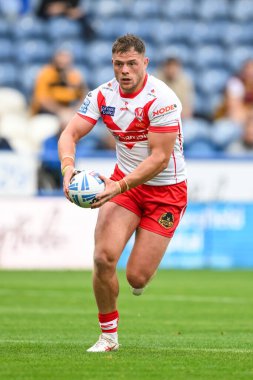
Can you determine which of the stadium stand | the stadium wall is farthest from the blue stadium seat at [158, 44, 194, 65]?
the stadium wall

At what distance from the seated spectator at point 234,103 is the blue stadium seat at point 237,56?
8.28ft

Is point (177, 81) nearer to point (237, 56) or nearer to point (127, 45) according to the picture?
point (237, 56)

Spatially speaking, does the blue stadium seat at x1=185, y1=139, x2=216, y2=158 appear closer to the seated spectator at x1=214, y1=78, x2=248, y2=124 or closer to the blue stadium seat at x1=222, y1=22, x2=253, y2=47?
the seated spectator at x1=214, y1=78, x2=248, y2=124

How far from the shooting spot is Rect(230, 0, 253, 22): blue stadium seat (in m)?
26.3

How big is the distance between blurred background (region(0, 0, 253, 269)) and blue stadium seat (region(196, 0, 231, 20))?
0.02m

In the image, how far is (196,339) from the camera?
10.6 m

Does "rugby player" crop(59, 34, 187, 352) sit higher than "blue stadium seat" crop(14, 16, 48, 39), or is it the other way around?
"rugby player" crop(59, 34, 187, 352)

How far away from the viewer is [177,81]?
21.6m

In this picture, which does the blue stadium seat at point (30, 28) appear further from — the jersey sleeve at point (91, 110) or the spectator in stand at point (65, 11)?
the jersey sleeve at point (91, 110)

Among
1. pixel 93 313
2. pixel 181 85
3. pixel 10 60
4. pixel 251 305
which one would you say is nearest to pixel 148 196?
pixel 93 313

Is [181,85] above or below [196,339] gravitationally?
below

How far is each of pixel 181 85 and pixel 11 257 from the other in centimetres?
510

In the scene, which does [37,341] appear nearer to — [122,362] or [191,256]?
[122,362]

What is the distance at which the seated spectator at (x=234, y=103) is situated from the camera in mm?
22156
